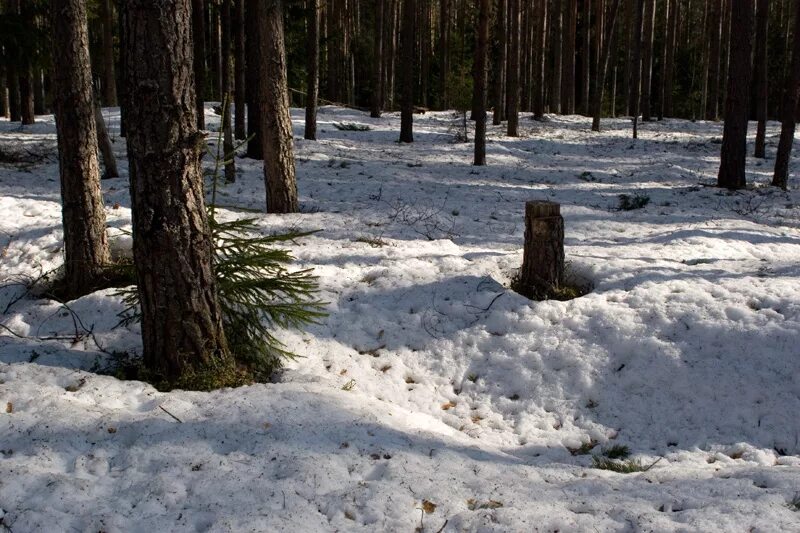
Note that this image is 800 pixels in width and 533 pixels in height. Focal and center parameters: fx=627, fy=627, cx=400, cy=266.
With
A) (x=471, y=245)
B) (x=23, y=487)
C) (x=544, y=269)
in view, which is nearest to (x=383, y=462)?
(x=23, y=487)

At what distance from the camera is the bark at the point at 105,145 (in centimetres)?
1076

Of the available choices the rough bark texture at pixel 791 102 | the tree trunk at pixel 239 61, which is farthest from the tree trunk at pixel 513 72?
the tree trunk at pixel 239 61

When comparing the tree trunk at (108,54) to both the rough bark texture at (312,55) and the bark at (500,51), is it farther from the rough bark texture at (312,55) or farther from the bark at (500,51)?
the bark at (500,51)

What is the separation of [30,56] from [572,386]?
13.8 meters

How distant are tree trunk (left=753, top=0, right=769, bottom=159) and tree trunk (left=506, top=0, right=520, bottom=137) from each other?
21.8 ft

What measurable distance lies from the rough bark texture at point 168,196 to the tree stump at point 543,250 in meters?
3.55

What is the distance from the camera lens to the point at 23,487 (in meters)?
3.36

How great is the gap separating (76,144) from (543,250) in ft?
16.2

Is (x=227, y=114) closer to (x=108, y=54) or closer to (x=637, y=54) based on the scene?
(x=108, y=54)

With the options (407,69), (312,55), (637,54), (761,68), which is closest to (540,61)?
(637,54)

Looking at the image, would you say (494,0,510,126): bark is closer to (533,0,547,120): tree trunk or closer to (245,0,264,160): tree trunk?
(533,0,547,120): tree trunk

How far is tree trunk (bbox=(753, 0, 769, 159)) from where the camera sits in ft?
52.6

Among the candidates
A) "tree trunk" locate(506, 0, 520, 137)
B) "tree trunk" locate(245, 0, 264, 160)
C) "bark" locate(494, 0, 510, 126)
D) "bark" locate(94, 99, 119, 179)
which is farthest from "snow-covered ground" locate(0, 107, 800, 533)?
"tree trunk" locate(506, 0, 520, 137)

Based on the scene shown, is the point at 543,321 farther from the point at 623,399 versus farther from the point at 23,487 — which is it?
the point at 23,487
